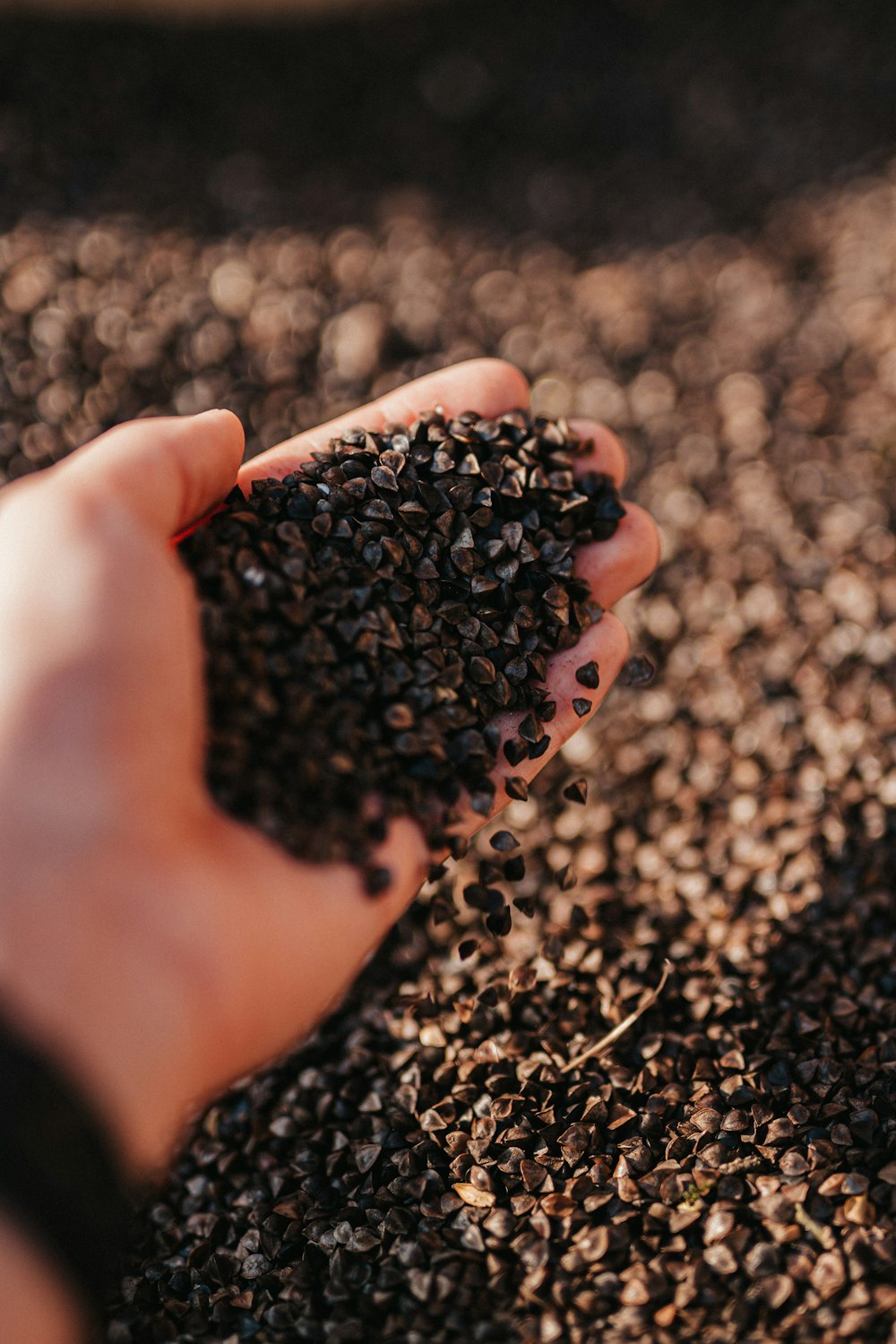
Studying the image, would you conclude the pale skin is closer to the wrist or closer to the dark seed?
the wrist

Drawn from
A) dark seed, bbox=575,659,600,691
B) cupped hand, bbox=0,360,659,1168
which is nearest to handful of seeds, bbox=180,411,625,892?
dark seed, bbox=575,659,600,691

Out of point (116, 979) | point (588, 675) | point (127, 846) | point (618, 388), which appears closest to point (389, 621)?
point (588, 675)

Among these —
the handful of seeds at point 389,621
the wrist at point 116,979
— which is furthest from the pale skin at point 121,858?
the handful of seeds at point 389,621

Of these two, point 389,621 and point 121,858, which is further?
point 389,621

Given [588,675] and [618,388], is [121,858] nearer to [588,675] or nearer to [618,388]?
[588,675]

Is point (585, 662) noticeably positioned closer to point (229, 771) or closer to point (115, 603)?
point (229, 771)

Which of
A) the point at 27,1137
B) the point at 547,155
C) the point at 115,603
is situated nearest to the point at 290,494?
the point at 115,603

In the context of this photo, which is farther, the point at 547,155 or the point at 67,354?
the point at 547,155
